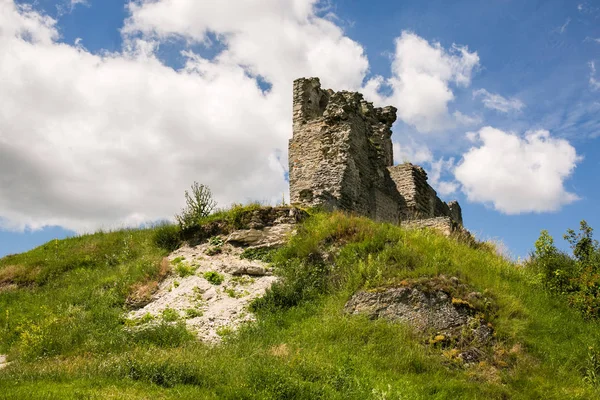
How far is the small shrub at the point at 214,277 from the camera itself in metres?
13.6

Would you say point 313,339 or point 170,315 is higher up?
point 170,315

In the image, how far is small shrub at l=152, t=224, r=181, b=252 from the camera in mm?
16109

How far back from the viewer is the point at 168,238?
16.4 meters

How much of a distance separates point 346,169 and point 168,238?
23.7 ft

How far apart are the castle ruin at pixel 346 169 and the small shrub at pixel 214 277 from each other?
5.06 meters

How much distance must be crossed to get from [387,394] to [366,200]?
47.4ft

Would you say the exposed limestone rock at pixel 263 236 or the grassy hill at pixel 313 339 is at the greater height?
the exposed limestone rock at pixel 263 236

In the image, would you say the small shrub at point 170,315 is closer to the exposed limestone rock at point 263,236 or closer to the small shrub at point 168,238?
the exposed limestone rock at point 263,236

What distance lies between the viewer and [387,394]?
295 inches

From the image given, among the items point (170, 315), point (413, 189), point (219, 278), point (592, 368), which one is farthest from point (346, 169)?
point (592, 368)

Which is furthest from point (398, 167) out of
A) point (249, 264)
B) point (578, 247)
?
point (249, 264)

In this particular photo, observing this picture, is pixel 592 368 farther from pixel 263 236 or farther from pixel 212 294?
pixel 263 236

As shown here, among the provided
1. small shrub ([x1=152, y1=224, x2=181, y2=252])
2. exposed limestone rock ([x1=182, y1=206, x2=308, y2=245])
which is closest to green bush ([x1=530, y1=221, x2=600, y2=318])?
exposed limestone rock ([x1=182, y1=206, x2=308, y2=245])

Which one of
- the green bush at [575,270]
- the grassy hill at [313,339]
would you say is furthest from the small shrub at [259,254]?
the green bush at [575,270]
